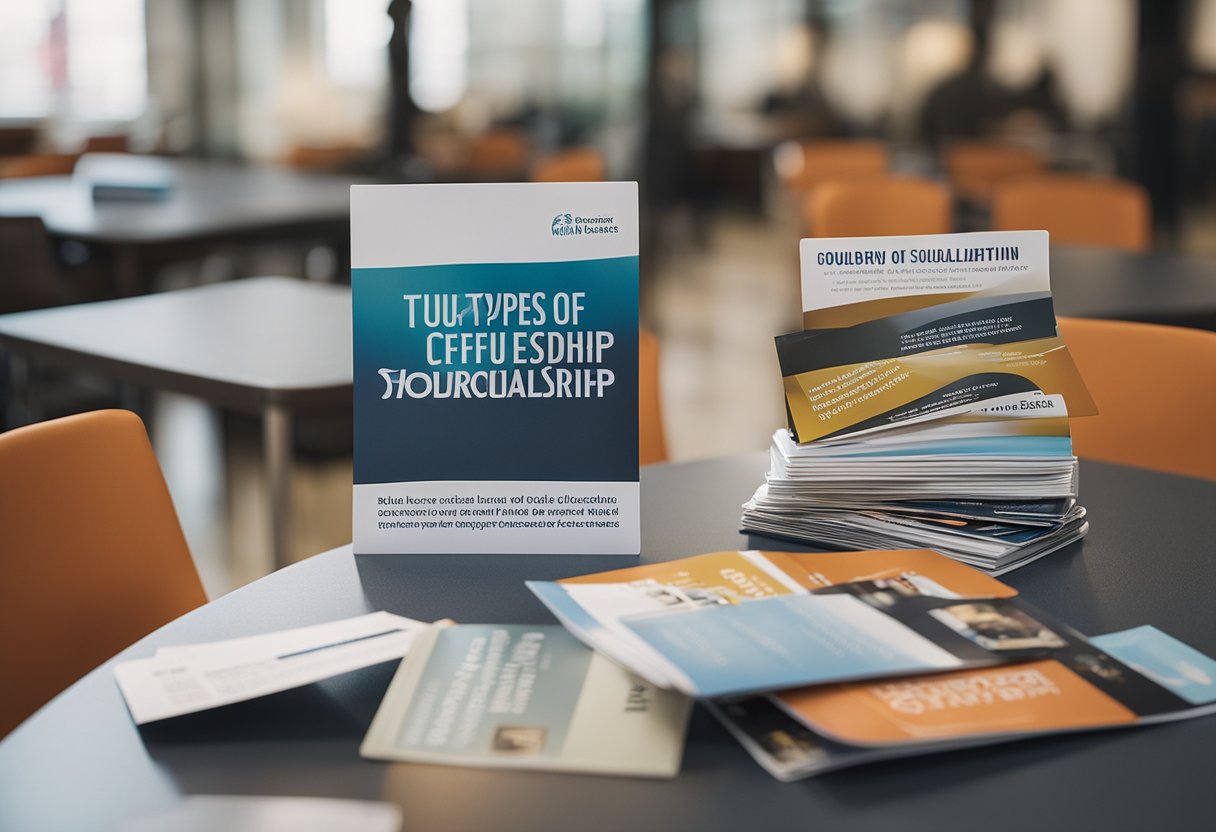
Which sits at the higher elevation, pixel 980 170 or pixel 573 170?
pixel 980 170

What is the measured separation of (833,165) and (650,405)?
5499 millimetres

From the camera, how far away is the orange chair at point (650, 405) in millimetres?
1961

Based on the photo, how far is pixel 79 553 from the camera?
4.59 feet

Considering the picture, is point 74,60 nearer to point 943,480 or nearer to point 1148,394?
point 1148,394

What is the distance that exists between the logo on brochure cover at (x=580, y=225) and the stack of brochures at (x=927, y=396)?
0.21m

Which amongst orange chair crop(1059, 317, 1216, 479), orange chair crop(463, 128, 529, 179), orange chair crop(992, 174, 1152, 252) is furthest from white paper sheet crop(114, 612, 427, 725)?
orange chair crop(463, 128, 529, 179)

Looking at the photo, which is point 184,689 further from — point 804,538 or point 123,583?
point 804,538

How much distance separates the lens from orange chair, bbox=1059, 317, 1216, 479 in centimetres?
198

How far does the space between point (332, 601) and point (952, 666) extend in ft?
1.79

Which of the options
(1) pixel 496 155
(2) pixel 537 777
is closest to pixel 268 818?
(2) pixel 537 777

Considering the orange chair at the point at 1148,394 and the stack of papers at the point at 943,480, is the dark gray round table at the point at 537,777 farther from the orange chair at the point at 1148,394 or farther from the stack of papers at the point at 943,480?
the orange chair at the point at 1148,394

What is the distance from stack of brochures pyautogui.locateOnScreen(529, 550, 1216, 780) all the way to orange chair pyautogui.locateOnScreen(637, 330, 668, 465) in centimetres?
82

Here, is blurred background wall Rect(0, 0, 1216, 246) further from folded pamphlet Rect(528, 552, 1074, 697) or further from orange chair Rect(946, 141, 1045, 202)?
folded pamphlet Rect(528, 552, 1074, 697)

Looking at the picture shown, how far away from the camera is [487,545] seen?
1.30m
